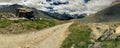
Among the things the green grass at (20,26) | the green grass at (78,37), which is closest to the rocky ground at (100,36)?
the green grass at (78,37)

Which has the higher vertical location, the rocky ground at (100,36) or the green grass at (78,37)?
the rocky ground at (100,36)

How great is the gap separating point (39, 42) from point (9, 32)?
10.5 meters

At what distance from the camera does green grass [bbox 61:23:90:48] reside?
7235 cm

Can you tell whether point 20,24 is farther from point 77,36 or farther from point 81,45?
point 81,45

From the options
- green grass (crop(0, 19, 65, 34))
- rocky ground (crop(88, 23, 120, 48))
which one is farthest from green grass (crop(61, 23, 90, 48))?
green grass (crop(0, 19, 65, 34))

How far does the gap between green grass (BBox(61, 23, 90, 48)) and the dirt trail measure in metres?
1.60

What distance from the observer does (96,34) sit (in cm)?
7856

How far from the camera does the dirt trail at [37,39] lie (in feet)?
246

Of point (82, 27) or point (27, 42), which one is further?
point (82, 27)

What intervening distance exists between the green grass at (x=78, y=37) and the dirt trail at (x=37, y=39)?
1601 mm

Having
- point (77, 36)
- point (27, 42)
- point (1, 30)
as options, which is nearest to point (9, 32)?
point (1, 30)

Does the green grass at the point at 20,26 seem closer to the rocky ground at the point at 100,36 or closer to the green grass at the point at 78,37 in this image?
the green grass at the point at 78,37

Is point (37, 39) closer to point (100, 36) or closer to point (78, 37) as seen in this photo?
point (78, 37)

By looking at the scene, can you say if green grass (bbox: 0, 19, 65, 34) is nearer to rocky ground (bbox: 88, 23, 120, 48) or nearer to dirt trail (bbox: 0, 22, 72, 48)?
dirt trail (bbox: 0, 22, 72, 48)
